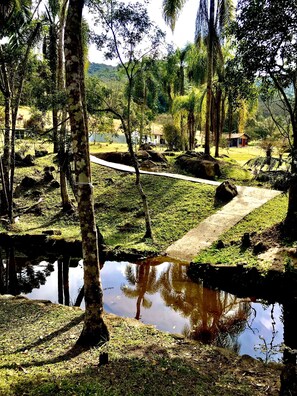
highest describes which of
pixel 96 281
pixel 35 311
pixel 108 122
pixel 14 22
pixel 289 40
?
pixel 14 22

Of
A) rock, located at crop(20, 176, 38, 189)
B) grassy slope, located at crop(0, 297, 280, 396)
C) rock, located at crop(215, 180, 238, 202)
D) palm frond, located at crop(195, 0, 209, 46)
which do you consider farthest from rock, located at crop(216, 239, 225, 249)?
palm frond, located at crop(195, 0, 209, 46)

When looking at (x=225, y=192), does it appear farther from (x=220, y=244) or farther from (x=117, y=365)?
(x=117, y=365)

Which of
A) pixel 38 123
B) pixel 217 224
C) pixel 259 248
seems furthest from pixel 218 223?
pixel 38 123

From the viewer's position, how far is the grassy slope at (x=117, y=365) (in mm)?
4578

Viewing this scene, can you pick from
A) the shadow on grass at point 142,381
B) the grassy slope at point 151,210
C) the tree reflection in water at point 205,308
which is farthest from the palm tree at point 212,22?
the shadow on grass at point 142,381

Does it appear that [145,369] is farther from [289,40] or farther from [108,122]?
[108,122]

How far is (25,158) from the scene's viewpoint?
2362cm

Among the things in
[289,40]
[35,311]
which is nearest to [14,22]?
[289,40]

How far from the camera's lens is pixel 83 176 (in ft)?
19.2

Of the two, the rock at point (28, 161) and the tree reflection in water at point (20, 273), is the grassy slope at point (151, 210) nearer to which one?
the rock at point (28, 161)

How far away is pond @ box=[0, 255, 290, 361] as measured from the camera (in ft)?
27.9

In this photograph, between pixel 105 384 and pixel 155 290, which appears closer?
pixel 105 384

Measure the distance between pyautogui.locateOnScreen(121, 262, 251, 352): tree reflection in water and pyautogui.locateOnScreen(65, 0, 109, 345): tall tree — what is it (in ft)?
9.89

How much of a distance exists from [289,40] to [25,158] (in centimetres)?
1828
